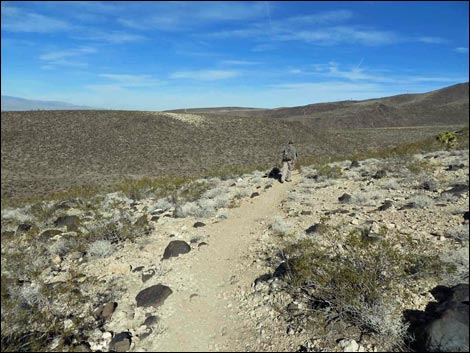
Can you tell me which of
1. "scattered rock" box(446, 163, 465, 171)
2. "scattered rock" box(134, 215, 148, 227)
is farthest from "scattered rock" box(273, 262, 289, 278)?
"scattered rock" box(446, 163, 465, 171)

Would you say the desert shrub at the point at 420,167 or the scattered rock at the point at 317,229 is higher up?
the desert shrub at the point at 420,167

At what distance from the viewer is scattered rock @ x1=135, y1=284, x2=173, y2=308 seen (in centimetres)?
661

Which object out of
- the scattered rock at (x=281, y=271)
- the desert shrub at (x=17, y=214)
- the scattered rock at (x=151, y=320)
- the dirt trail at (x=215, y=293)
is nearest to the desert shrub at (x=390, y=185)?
the dirt trail at (x=215, y=293)

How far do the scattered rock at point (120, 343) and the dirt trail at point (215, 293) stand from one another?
1.00ft

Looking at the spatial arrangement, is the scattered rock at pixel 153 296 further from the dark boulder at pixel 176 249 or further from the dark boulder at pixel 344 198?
the dark boulder at pixel 344 198

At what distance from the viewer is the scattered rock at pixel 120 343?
5465mm

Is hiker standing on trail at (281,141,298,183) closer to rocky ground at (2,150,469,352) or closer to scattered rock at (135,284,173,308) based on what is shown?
rocky ground at (2,150,469,352)

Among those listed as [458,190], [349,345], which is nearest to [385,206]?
[458,190]

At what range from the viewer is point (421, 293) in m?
6.16

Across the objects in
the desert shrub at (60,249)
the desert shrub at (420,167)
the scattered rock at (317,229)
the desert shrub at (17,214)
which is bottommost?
the desert shrub at (17,214)

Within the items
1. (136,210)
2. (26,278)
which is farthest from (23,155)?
(26,278)

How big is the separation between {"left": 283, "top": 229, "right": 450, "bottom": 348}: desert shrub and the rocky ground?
0.14 meters

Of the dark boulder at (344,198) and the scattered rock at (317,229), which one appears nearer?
the scattered rock at (317,229)

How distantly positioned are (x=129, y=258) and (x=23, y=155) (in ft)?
109
